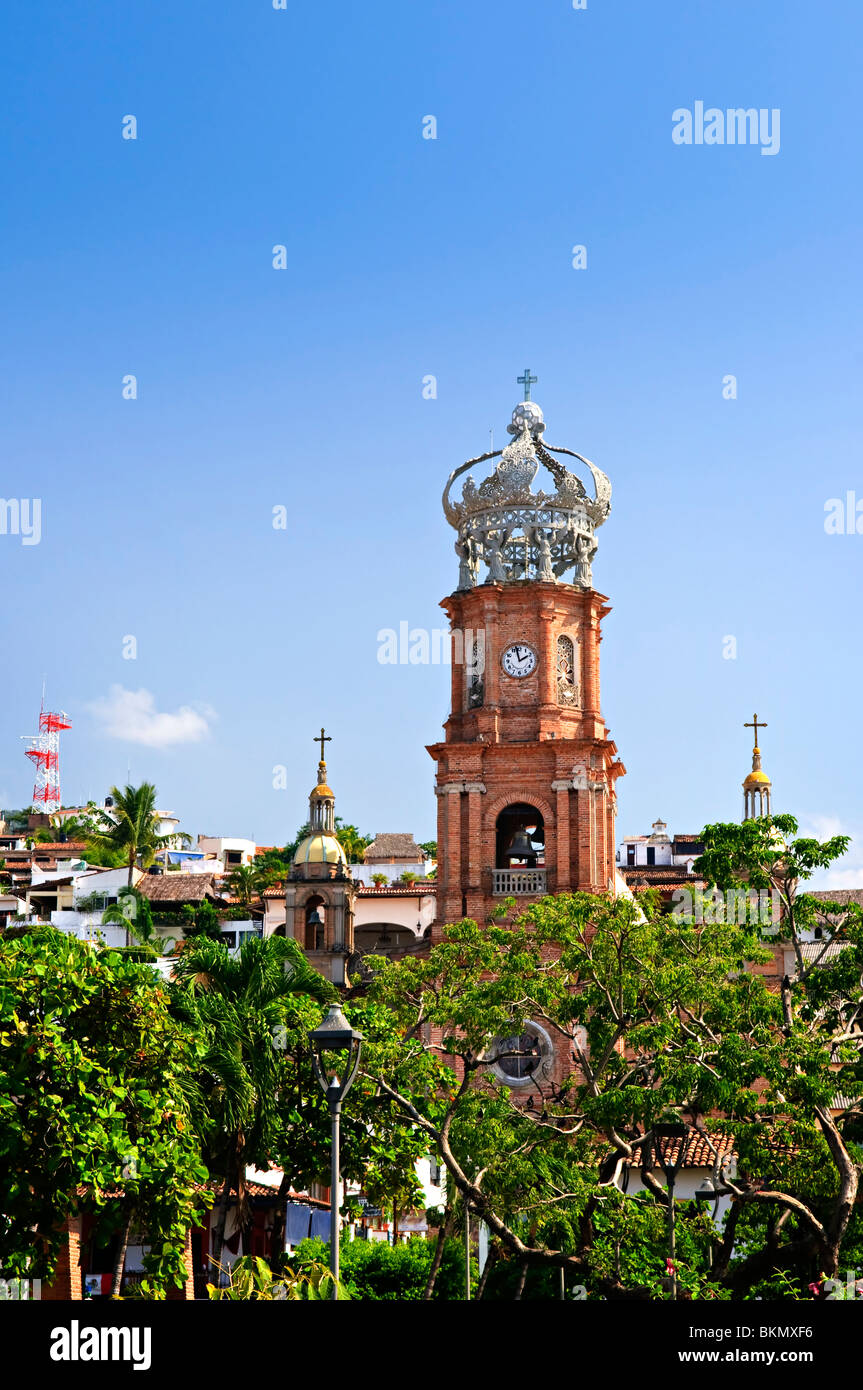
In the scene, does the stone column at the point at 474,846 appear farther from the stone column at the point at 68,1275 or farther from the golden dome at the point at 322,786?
the stone column at the point at 68,1275

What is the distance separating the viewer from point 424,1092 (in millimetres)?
35250

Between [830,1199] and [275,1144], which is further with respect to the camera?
[275,1144]

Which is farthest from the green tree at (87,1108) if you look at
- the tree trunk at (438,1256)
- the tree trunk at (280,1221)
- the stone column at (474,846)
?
the stone column at (474,846)

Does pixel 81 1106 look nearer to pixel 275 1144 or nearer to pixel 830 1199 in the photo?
pixel 275 1144

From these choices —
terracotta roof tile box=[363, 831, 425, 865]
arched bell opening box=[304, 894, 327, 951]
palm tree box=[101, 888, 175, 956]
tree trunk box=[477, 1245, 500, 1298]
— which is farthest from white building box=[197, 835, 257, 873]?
tree trunk box=[477, 1245, 500, 1298]

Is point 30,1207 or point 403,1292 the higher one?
point 30,1207

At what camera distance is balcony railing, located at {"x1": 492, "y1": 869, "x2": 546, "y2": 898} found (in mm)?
47688

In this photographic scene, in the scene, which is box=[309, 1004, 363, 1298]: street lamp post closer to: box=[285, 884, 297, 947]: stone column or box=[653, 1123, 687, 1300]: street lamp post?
box=[653, 1123, 687, 1300]: street lamp post

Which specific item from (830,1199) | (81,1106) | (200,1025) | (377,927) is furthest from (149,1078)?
(377,927)

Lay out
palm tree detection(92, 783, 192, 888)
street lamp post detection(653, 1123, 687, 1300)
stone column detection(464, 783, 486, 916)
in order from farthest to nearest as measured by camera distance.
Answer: palm tree detection(92, 783, 192, 888) → stone column detection(464, 783, 486, 916) → street lamp post detection(653, 1123, 687, 1300)

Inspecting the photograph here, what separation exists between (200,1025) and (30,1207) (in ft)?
27.6

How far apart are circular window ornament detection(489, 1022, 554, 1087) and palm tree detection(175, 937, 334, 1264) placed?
9.74 m

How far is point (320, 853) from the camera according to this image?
5634 cm
